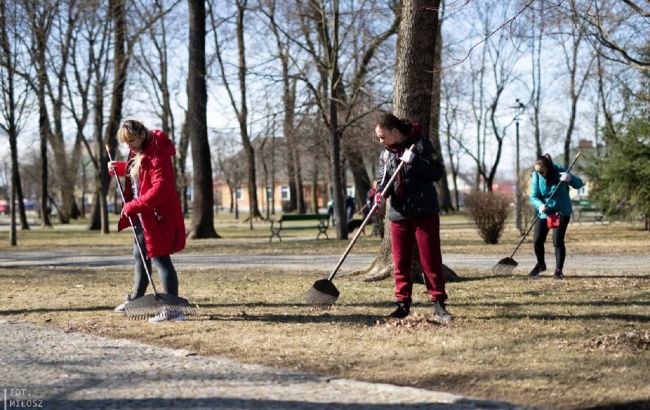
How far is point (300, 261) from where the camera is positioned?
15.2m

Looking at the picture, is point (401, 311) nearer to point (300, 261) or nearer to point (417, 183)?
point (417, 183)

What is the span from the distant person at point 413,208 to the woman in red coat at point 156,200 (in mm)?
1836

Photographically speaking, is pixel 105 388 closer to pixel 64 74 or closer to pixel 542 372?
pixel 542 372

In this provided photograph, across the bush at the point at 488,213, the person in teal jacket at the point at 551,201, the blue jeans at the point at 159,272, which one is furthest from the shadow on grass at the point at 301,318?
the bush at the point at 488,213

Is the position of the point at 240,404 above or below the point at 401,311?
below

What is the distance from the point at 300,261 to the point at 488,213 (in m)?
6.74

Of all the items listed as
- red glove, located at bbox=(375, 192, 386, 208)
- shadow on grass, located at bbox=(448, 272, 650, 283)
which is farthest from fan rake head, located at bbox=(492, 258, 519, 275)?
red glove, located at bbox=(375, 192, 386, 208)

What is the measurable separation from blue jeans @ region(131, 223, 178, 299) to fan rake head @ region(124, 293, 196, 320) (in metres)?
0.18

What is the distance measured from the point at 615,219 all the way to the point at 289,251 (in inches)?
580

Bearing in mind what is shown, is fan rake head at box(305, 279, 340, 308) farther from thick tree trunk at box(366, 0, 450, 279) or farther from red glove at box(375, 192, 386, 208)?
thick tree trunk at box(366, 0, 450, 279)

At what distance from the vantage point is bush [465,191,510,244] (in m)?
20.2

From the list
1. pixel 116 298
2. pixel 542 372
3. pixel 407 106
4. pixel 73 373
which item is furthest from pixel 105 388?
pixel 407 106

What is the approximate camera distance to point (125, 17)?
31281 mm

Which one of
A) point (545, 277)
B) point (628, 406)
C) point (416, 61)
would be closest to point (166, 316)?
point (628, 406)
